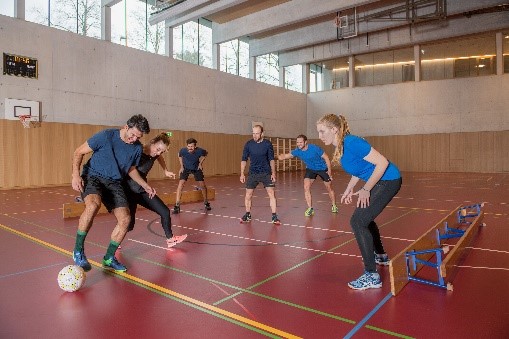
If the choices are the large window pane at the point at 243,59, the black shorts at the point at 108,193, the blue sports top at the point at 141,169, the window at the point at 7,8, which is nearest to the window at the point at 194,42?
the large window pane at the point at 243,59

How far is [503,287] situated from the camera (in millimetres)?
3777

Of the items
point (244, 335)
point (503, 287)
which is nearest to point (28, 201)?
point (244, 335)

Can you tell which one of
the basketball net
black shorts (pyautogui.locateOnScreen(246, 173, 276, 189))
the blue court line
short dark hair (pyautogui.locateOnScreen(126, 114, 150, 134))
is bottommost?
the blue court line

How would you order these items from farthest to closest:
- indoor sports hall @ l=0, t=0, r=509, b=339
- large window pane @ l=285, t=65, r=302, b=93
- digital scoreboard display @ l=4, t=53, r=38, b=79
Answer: large window pane @ l=285, t=65, r=302, b=93, digital scoreboard display @ l=4, t=53, r=38, b=79, indoor sports hall @ l=0, t=0, r=509, b=339

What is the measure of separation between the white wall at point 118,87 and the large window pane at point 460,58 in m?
11.7

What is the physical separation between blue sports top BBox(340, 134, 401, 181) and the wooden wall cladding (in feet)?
51.0

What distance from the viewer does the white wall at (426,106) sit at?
78.0 ft

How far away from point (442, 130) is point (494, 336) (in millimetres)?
25297

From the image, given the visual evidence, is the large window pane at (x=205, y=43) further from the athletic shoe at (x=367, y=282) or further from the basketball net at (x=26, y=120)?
the athletic shoe at (x=367, y=282)

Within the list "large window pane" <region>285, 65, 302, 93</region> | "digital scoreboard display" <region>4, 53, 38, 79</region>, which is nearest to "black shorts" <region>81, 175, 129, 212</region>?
"digital scoreboard display" <region>4, 53, 38, 79</region>

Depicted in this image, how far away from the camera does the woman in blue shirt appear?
3.66 meters

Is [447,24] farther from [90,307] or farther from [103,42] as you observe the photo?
[90,307]

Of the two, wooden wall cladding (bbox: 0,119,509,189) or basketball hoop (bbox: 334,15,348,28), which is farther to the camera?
basketball hoop (bbox: 334,15,348,28)

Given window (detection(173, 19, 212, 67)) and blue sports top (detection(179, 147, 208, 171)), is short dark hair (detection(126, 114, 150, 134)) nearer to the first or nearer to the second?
blue sports top (detection(179, 147, 208, 171))
